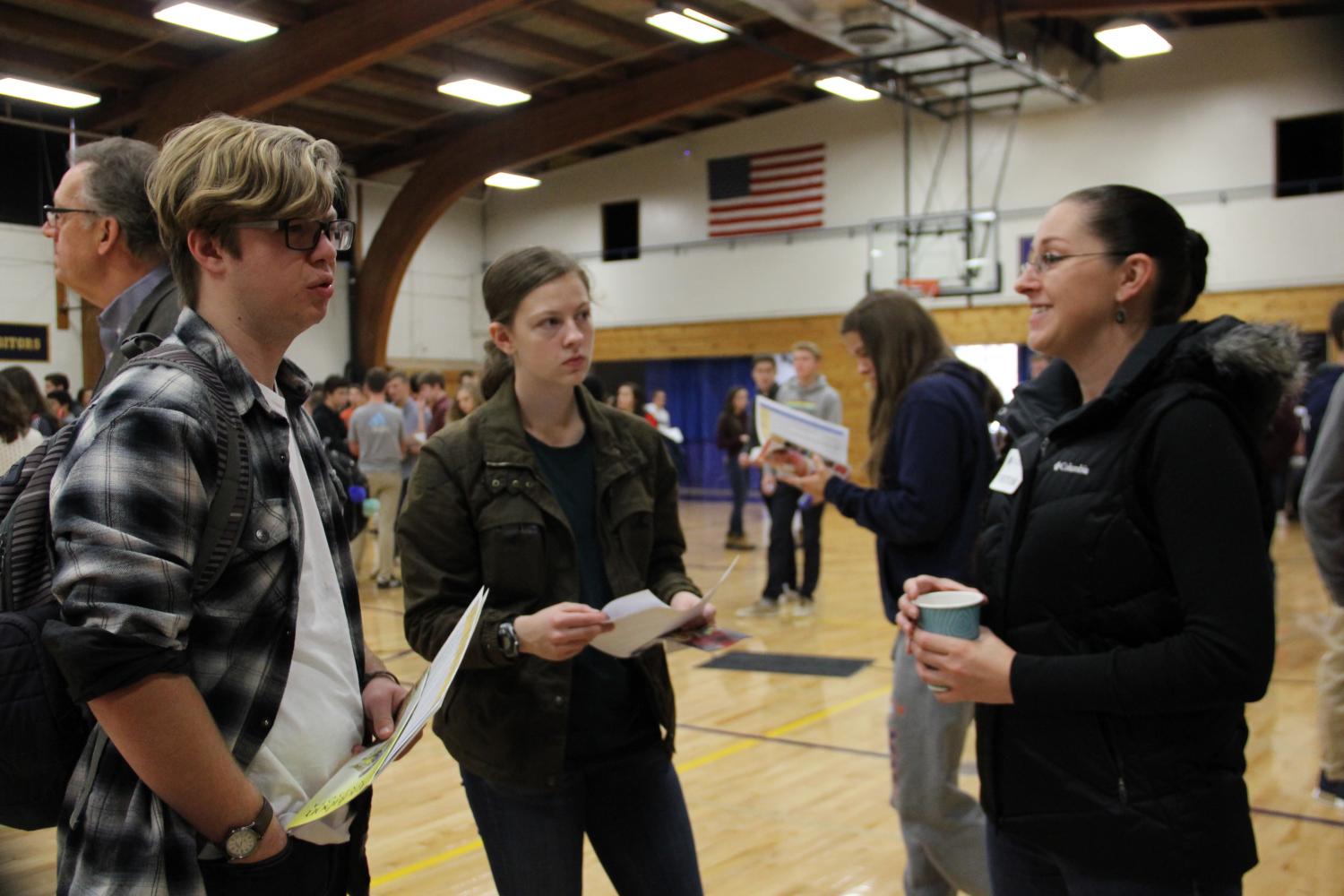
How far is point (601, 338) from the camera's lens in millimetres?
21250

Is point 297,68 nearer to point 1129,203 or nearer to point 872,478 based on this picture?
point 872,478

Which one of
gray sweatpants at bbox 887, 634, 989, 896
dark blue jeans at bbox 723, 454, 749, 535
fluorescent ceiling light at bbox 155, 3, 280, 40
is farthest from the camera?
dark blue jeans at bbox 723, 454, 749, 535

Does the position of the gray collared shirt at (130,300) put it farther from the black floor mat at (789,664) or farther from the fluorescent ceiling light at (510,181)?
the fluorescent ceiling light at (510,181)

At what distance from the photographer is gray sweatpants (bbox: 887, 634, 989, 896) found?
286 centimetres

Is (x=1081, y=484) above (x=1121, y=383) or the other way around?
the other way around

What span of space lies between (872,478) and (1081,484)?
4.98 ft

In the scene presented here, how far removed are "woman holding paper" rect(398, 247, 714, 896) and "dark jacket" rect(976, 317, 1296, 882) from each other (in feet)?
2.20

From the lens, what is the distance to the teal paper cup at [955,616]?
1.75 meters

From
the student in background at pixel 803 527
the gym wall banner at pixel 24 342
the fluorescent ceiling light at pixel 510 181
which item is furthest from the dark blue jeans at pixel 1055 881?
the fluorescent ceiling light at pixel 510 181

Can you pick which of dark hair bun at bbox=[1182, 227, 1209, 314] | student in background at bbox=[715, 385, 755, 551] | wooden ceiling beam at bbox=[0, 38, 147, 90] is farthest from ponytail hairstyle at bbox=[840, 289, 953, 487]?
wooden ceiling beam at bbox=[0, 38, 147, 90]

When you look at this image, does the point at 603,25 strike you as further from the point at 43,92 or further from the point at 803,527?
the point at 803,527

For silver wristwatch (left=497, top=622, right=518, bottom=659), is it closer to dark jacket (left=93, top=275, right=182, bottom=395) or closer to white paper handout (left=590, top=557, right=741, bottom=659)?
white paper handout (left=590, top=557, right=741, bottom=659)

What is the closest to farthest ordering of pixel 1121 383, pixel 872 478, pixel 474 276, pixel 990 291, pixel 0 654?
pixel 0 654
pixel 1121 383
pixel 872 478
pixel 990 291
pixel 474 276

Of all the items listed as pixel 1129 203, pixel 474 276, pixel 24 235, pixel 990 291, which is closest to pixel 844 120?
pixel 990 291
